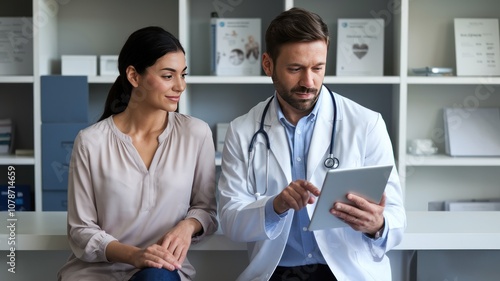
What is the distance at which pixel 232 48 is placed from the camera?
3236mm

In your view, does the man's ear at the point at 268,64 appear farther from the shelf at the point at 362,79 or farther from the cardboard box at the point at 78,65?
the cardboard box at the point at 78,65

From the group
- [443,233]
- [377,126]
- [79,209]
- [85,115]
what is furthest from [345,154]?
[85,115]

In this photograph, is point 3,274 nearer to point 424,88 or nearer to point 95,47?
point 95,47

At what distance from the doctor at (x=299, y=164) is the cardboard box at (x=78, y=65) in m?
1.61

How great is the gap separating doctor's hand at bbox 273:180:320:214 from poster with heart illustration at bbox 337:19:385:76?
1.80 m

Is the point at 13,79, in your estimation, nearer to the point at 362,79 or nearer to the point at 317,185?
the point at 362,79

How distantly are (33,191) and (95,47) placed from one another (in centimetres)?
83

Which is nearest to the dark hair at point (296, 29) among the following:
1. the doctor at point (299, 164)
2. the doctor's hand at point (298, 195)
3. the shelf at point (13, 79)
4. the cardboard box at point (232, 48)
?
the doctor at point (299, 164)

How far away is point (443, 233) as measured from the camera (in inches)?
68.4

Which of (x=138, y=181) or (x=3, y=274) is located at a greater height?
(x=138, y=181)

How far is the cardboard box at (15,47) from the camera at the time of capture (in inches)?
131

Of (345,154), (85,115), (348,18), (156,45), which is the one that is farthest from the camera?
(348,18)

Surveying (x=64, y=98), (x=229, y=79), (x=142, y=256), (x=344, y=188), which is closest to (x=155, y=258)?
(x=142, y=256)

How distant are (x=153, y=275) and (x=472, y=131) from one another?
90.9 inches
